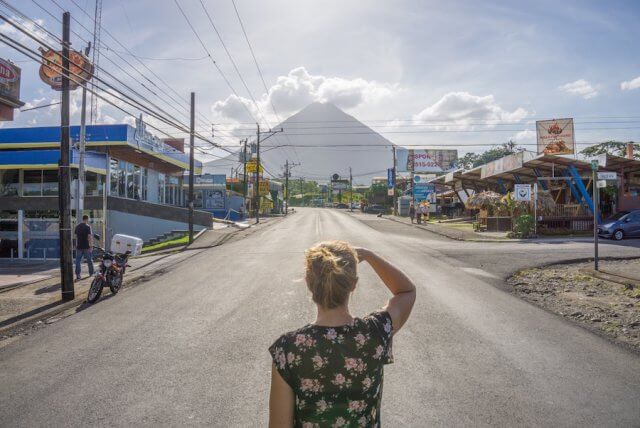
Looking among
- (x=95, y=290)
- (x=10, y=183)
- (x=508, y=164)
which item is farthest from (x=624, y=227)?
(x=10, y=183)

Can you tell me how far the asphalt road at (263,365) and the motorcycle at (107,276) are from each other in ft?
1.86

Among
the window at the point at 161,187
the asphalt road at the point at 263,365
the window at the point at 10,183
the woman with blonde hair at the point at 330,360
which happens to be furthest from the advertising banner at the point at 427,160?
the woman with blonde hair at the point at 330,360

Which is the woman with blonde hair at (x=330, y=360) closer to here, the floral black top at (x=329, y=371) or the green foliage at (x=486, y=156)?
the floral black top at (x=329, y=371)

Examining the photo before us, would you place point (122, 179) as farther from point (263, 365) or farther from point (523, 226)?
point (263, 365)

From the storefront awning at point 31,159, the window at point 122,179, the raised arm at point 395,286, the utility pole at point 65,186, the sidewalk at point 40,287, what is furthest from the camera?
the window at point 122,179

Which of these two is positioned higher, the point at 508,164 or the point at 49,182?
the point at 508,164

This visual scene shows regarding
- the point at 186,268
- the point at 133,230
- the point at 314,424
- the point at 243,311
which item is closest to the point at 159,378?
the point at 243,311

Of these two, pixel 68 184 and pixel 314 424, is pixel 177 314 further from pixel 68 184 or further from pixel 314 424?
pixel 314 424

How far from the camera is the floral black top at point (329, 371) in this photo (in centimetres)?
214

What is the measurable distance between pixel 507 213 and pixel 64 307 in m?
27.1

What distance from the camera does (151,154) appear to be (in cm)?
3250

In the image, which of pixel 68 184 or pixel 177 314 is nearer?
pixel 177 314

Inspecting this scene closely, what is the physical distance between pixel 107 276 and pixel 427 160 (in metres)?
64.4

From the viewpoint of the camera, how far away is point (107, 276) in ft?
35.8
